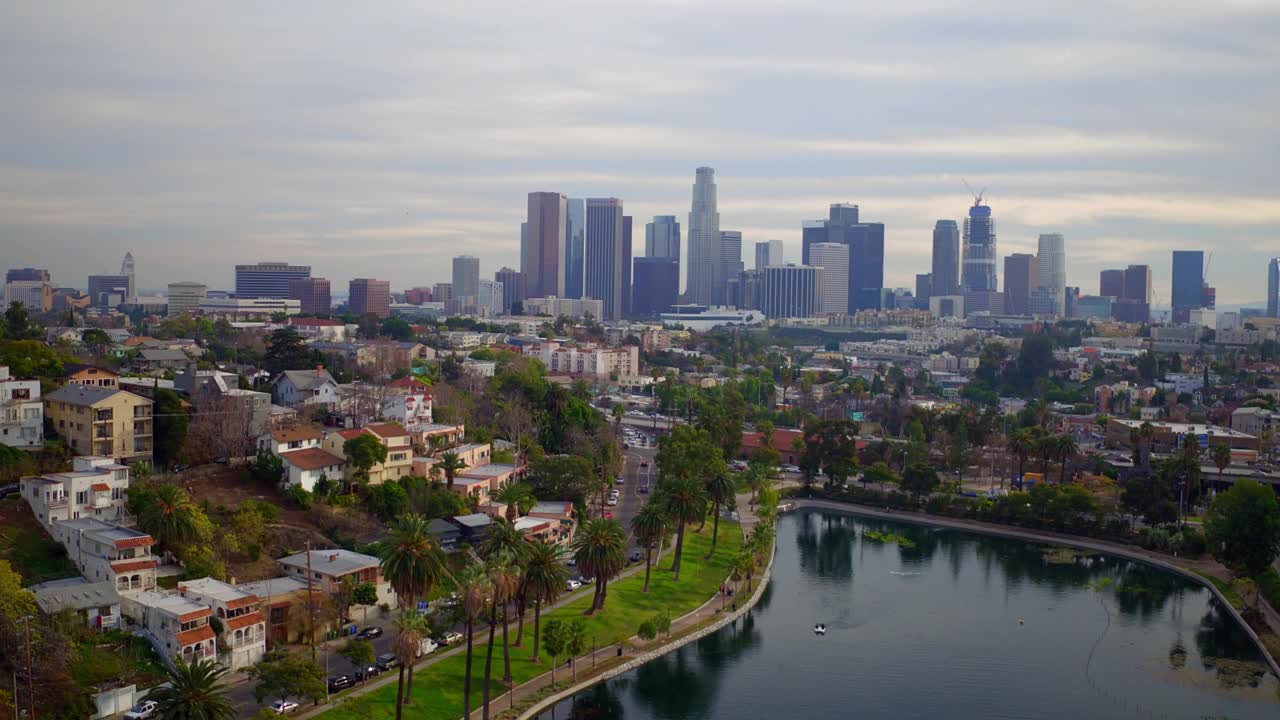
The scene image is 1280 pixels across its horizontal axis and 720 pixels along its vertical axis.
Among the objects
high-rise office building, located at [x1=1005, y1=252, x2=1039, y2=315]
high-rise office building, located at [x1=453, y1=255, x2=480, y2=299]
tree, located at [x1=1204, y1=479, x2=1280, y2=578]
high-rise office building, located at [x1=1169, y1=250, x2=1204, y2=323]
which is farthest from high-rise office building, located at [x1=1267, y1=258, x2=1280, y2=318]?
tree, located at [x1=1204, y1=479, x2=1280, y2=578]

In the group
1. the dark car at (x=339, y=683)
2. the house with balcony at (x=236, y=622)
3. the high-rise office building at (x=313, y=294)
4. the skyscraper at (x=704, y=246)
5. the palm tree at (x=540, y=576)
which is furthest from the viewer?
the skyscraper at (x=704, y=246)

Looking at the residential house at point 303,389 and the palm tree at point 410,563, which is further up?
the residential house at point 303,389

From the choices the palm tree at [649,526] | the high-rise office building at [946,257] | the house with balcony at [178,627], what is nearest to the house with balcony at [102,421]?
the house with balcony at [178,627]

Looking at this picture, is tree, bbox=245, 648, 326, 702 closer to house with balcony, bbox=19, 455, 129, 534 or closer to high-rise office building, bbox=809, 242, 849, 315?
house with balcony, bbox=19, 455, 129, 534

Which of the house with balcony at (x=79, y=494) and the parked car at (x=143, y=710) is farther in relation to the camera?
the house with balcony at (x=79, y=494)

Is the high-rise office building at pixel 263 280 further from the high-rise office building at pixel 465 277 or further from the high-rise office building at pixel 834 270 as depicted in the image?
the high-rise office building at pixel 834 270

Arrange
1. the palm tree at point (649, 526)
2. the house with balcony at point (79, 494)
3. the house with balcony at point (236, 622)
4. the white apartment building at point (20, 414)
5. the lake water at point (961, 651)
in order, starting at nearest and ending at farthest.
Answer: the house with balcony at point (236, 622)
the lake water at point (961, 651)
the house with balcony at point (79, 494)
the white apartment building at point (20, 414)
the palm tree at point (649, 526)

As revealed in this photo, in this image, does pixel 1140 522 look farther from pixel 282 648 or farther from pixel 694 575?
pixel 282 648
